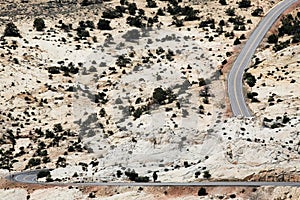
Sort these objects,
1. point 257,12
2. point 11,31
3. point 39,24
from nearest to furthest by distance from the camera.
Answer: point 11,31, point 39,24, point 257,12

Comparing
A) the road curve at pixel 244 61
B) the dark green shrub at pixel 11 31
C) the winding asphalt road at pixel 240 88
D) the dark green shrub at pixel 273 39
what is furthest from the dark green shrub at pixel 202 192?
the dark green shrub at pixel 11 31

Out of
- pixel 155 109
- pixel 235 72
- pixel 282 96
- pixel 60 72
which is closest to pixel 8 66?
pixel 60 72

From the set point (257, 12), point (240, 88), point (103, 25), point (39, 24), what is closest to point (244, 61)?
point (240, 88)

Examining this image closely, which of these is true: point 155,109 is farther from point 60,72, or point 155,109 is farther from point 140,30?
point 140,30

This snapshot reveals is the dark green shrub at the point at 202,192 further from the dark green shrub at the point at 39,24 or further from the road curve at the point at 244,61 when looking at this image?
the dark green shrub at the point at 39,24

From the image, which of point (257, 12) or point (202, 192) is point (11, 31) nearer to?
point (257, 12)

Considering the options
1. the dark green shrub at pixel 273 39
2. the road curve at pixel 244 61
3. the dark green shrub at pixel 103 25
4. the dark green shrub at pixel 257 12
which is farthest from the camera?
the dark green shrub at pixel 257 12

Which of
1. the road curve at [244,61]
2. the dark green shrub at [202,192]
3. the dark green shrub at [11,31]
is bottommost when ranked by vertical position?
the dark green shrub at [202,192]
